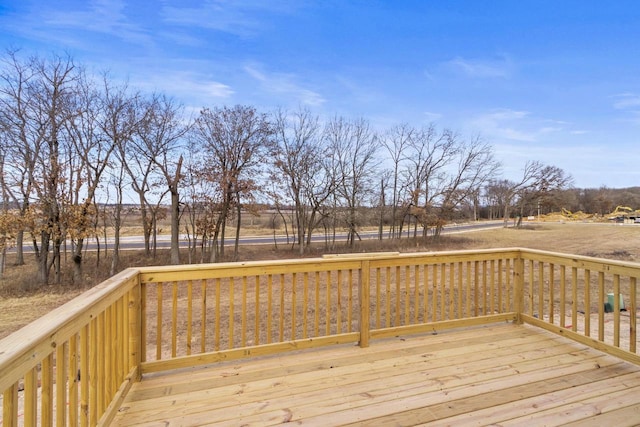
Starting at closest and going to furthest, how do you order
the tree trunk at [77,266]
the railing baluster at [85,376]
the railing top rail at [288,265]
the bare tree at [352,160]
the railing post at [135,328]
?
the railing baluster at [85,376] → the railing post at [135,328] → the railing top rail at [288,265] → the tree trunk at [77,266] → the bare tree at [352,160]

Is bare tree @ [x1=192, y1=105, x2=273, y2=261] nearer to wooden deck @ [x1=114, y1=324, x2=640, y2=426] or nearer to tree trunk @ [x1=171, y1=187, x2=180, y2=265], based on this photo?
tree trunk @ [x1=171, y1=187, x2=180, y2=265]

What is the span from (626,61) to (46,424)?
37.8ft

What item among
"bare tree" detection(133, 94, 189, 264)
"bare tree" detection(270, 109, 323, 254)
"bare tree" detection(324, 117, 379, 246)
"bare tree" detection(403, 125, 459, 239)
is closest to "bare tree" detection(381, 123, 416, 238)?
"bare tree" detection(403, 125, 459, 239)

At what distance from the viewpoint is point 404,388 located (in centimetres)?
215

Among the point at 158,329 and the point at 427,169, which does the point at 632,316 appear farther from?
the point at 427,169

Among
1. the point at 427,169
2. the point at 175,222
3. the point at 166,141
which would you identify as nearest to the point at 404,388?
the point at 175,222

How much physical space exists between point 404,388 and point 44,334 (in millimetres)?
2018

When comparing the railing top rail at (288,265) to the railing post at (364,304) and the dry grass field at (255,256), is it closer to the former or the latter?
the railing post at (364,304)

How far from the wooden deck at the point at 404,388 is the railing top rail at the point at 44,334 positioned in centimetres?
80

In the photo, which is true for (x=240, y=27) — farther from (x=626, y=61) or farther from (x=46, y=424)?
(x=626, y=61)

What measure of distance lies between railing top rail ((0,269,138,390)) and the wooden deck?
801 millimetres

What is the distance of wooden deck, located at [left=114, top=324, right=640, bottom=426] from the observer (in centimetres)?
183

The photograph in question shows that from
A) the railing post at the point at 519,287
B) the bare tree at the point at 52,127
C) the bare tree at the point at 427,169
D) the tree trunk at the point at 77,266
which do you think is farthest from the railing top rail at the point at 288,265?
the bare tree at the point at 427,169

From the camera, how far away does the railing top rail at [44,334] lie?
87 cm
